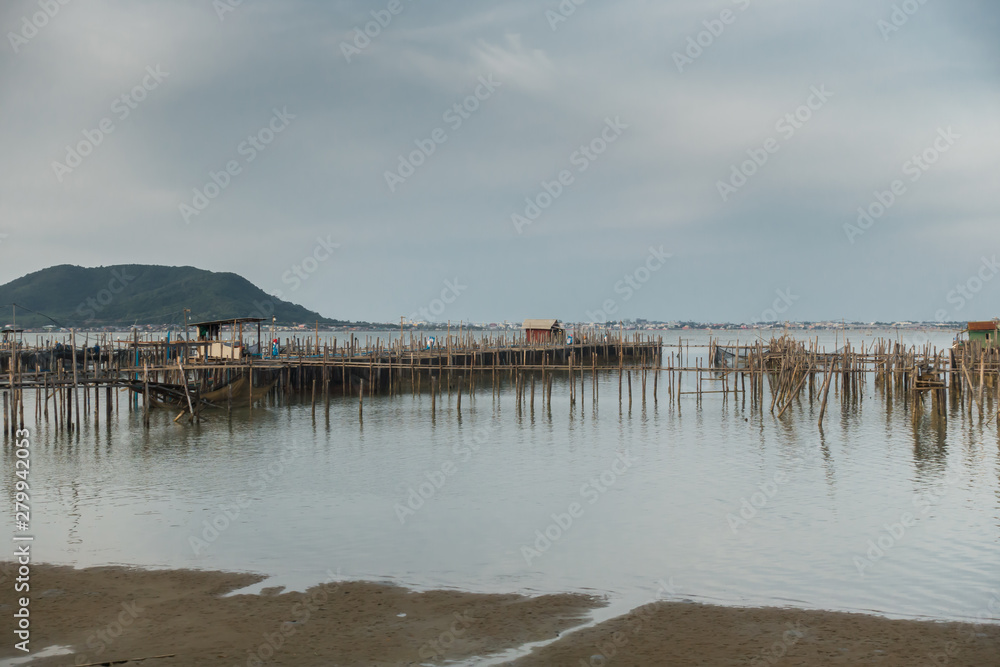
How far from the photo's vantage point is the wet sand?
346 inches

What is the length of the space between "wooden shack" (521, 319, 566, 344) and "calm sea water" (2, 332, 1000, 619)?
3858 cm

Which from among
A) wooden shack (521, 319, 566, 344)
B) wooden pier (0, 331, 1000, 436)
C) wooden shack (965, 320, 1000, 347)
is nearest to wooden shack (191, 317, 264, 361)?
wooden pier (0, 331, 1000, 436)

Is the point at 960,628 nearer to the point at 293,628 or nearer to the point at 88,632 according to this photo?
the point at 293,628

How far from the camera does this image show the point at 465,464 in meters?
22.3

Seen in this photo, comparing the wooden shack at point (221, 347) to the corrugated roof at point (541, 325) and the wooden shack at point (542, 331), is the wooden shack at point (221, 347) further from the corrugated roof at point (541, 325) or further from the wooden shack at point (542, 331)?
the corrugated roof at point (541, 325)

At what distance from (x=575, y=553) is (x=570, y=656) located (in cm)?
A: 468

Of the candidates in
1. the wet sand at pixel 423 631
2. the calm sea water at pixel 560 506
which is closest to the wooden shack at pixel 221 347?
the calm sea water at pixel 560 506

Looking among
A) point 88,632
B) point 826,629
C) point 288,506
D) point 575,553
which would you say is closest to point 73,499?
point 288,506

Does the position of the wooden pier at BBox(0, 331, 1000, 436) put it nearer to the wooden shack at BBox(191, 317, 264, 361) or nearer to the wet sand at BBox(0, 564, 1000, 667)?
the wooden shack at BBox(191, 317, 264, 361)

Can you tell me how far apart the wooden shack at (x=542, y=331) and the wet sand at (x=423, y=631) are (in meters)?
57.6

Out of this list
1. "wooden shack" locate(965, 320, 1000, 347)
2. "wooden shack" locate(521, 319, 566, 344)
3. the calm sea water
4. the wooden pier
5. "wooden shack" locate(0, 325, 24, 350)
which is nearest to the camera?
the calm sea water

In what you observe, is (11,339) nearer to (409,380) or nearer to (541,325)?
(409,380)

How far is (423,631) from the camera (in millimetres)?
9625

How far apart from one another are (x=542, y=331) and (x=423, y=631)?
59919mm
